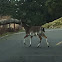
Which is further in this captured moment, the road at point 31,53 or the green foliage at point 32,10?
the green foliage at point 32,10

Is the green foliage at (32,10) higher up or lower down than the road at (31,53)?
higher up

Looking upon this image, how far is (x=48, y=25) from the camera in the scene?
50688 millimetres

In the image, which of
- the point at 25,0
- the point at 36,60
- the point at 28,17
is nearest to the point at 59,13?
the point at 28,17

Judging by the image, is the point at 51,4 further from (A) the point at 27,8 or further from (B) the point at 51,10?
(A) the point at 27,8

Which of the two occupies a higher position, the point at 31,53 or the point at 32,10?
the point at 32,10

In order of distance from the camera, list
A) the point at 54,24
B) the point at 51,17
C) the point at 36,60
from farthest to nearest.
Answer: the point at 51,17 → the point at 54,24 → the point at 36,60

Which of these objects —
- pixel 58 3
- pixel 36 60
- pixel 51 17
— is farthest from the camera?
pixel 51 17

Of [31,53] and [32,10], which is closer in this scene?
[31,53]

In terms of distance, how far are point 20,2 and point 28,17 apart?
754 cm

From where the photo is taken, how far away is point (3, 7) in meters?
76.0

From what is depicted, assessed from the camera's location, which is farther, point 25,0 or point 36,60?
point 25,0

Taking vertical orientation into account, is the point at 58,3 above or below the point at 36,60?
above

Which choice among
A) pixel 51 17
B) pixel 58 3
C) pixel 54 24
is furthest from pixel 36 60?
pixel 51 17

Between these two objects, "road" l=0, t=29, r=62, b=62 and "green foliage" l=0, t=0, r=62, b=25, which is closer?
"road" l=0, t=29, r=62, b=62
